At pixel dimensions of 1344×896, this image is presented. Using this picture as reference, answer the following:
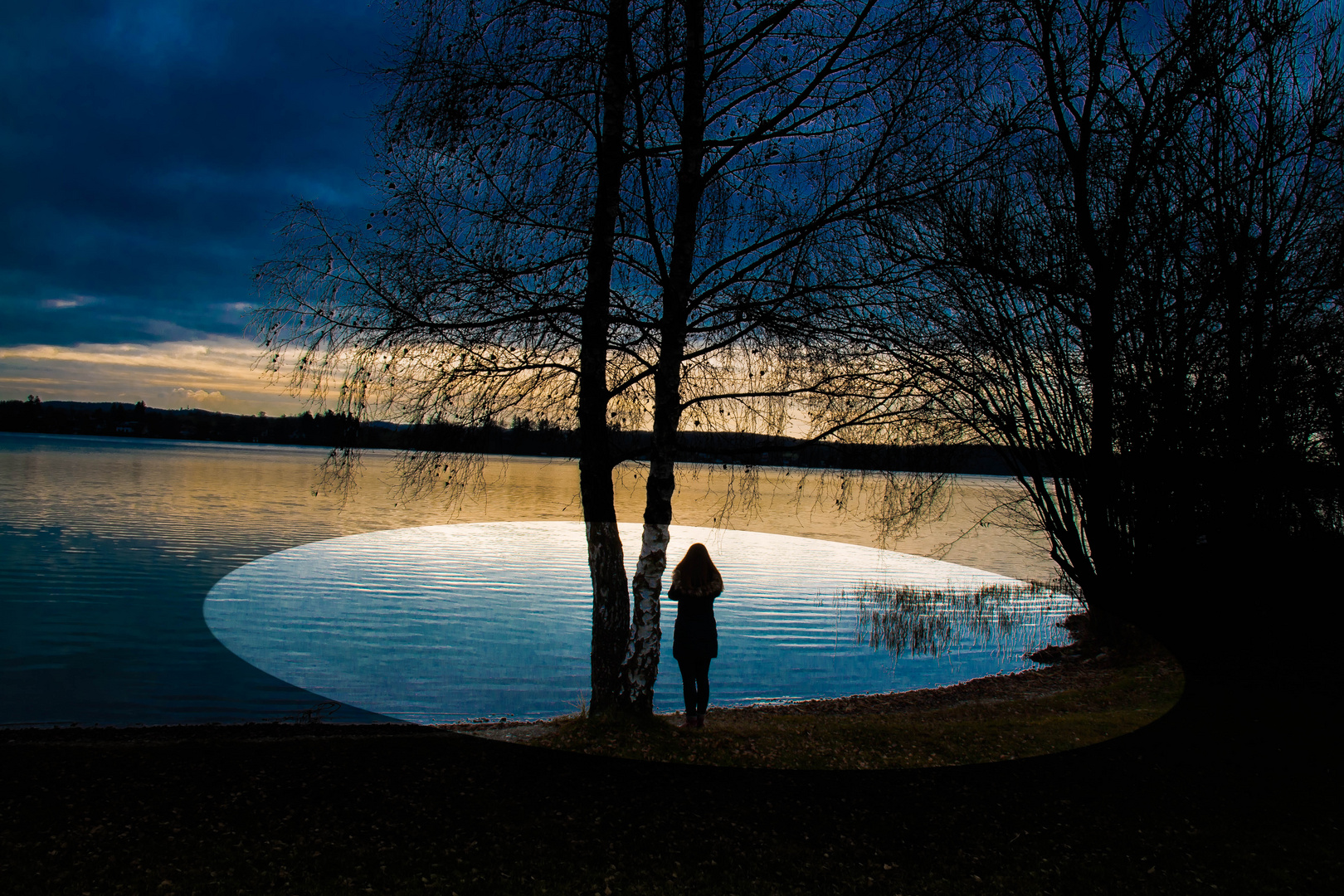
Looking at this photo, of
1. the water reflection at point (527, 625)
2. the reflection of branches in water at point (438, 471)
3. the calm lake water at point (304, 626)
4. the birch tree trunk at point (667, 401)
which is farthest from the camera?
the water reflection at point (527, 625)

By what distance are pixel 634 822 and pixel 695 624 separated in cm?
275

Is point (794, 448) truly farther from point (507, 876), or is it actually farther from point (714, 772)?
point (507, 876)

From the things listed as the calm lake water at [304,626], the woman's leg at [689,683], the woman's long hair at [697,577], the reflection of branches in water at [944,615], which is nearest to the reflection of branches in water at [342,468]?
the calm lake water at [304,626]

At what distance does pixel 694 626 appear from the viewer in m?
8.35

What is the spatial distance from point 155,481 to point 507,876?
64.9 meters

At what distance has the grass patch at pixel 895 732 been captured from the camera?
725cm

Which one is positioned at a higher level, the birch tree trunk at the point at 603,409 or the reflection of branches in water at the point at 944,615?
the birch tree trunk at the point at 603,409

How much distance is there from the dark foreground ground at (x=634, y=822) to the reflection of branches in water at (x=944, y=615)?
12.0 metres

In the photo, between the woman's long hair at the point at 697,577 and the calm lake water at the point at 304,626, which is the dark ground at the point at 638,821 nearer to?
the woman's long hair at the point at 697,577

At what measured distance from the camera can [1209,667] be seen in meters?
10.8

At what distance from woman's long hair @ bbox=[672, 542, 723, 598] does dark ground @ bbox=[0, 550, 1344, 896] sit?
195cm

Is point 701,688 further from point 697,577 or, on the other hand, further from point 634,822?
point 634,822

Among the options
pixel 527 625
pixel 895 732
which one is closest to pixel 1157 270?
pixel 895 732

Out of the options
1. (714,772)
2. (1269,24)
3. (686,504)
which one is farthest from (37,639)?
(686,504)
